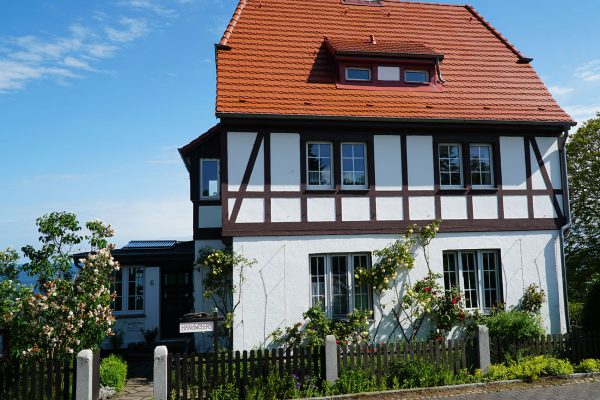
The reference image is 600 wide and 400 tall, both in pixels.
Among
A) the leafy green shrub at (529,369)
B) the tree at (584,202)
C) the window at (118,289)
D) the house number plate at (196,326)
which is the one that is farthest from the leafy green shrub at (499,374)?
the tree at (584,202)

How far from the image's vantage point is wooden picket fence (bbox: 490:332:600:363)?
10320 mm

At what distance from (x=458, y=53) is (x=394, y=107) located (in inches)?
154

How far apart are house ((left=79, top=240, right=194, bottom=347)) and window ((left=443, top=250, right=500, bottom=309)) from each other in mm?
8044

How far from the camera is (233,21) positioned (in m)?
13.5

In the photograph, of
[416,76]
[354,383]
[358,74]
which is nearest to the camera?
[354,383]

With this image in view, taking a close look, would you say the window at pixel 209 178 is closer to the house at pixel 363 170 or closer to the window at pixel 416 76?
the house at pixel 363 170

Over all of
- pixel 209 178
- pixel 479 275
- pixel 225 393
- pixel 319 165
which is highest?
pixel 209 178

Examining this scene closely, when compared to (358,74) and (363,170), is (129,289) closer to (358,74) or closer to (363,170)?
(363,170)

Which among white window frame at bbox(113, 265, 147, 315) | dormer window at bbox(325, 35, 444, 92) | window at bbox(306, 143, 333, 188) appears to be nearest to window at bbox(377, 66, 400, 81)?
dormer window at bbox(325, 35, 444, 92)

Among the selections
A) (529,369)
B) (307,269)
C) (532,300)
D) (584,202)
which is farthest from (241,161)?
(584,202)

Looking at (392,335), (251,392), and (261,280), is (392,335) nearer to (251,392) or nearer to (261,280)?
(261,280)

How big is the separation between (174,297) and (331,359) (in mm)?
7822

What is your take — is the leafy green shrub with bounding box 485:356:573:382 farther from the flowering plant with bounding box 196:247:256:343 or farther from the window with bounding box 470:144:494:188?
the flowering plant with bounding box 196:247:256:343

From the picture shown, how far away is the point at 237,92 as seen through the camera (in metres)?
11.7
